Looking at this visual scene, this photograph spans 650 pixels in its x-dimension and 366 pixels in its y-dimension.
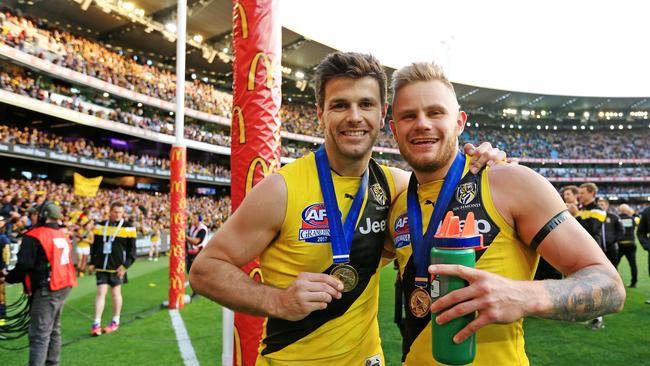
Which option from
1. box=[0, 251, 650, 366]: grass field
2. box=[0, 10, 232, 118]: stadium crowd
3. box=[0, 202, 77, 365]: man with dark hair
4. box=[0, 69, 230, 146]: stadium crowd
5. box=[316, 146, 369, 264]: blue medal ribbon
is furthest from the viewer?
box=[0, 10, 232, 118]: stadium crowd

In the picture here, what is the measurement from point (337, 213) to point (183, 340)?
5202 mm

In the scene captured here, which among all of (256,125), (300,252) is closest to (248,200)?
(300,252)

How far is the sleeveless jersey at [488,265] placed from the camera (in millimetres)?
1663

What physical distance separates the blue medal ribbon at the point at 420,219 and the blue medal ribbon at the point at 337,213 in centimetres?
24

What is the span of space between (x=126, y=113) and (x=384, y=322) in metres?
26.3

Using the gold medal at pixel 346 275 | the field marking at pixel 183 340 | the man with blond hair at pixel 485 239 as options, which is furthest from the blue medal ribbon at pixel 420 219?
the field marking at pixel 183 340

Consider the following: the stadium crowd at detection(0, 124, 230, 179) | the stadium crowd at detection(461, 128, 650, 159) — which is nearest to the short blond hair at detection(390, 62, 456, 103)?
the stadium crowd at detection(0, 124, 230, 179)

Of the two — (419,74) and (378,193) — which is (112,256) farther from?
(419,74)

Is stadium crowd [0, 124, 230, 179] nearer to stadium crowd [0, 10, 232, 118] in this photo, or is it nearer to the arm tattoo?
stadium crowd [0, 10, 232, 118]

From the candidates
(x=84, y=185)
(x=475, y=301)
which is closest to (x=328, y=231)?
(x=475, y=301)

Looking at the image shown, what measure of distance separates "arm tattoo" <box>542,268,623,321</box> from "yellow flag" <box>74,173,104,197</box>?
22.5 meters

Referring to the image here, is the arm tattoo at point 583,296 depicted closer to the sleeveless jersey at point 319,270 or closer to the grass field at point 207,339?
the sleeveless jersey at point 319,270

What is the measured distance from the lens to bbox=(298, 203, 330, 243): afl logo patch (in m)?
1.92

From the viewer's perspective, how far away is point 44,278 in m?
4.62
